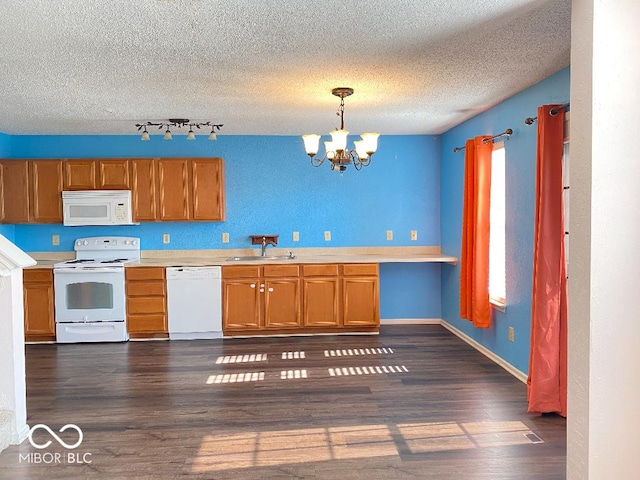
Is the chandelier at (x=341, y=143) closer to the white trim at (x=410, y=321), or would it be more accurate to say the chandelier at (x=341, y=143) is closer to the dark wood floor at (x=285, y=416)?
the dark wood floor at (x=285, y=416)

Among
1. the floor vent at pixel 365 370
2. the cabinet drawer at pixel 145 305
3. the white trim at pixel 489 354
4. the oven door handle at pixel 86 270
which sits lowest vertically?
the floor vent at pixel 365 370

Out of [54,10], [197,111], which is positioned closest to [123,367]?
[197,111]

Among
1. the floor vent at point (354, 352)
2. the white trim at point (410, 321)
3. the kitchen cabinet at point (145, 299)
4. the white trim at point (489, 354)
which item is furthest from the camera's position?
the white trim at point (410, 321)

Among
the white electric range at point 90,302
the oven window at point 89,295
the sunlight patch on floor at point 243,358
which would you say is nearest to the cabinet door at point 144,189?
the white electric range at point 90,302

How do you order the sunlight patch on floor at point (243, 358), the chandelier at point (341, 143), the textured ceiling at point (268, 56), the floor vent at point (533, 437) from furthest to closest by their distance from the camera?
1. the sunlight patch on floor at point (243, 358)
2. the chandelier at point (341, 143)
3. the floor vent at point (533, 437)
4. the textured ceiling at point (268, 56)

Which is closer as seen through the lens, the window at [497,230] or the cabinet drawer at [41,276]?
the window at [497,230]

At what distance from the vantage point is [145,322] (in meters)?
5.47

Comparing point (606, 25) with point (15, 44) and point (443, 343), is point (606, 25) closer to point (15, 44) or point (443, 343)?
point (15, 44)

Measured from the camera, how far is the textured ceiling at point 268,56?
2.40m

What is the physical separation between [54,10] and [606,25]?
7.79 ft

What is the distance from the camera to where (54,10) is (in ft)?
7.70

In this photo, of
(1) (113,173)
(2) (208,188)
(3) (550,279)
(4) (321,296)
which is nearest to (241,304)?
Answer: (4) (321,296)

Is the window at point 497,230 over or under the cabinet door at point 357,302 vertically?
over

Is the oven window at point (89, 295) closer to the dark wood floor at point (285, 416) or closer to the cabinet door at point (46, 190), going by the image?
the dark wood floor at point (285, 416)
